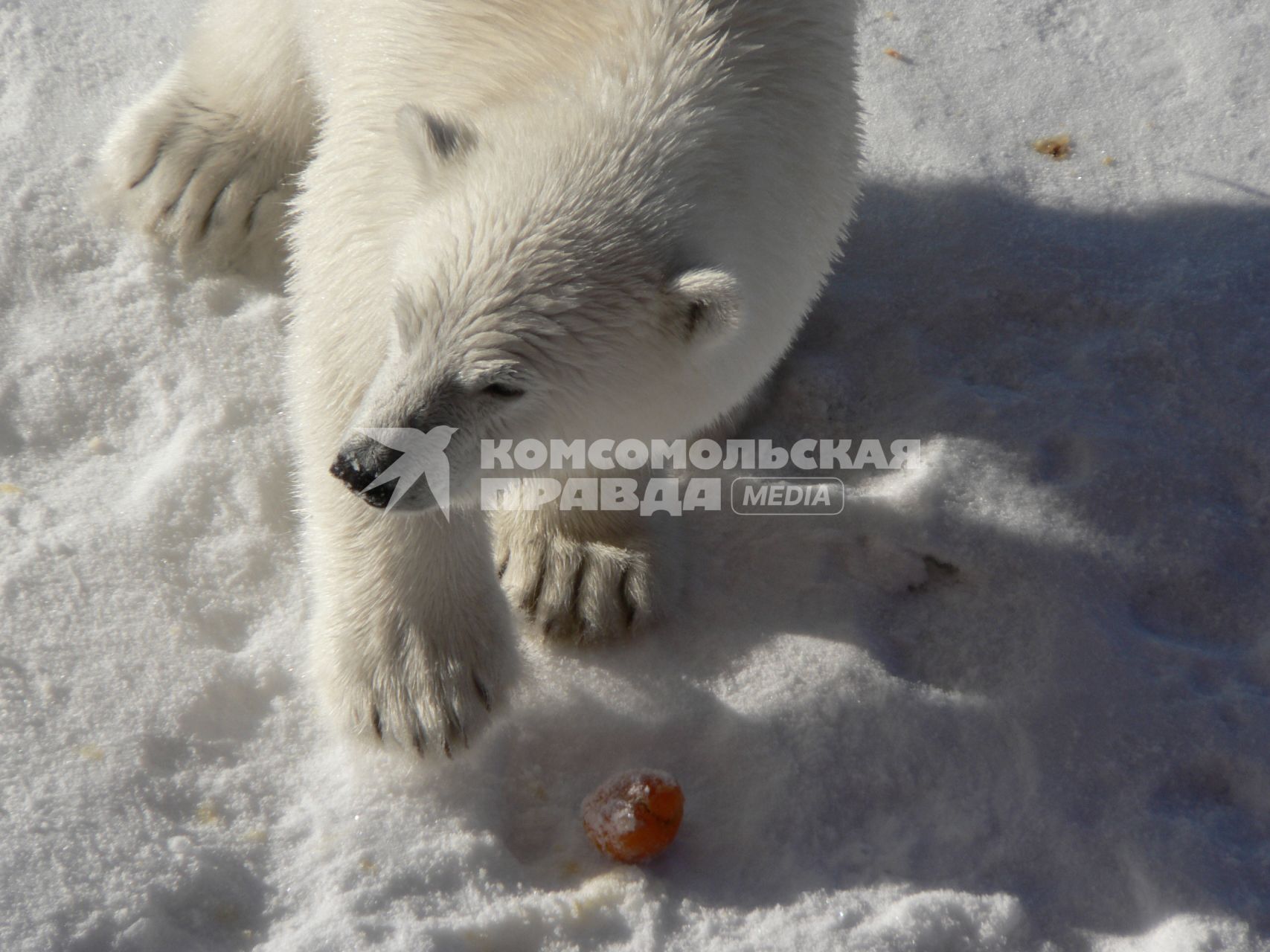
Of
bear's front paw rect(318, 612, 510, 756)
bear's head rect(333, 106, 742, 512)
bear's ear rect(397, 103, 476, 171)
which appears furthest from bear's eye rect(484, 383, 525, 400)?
bear's front paw rect(318, 612, 510, 756)

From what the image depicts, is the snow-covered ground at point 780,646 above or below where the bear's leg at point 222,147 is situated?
below

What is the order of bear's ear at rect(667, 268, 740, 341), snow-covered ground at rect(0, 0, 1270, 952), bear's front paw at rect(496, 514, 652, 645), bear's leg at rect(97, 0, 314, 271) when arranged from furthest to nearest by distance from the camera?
bear's leg at rect(97, 0, 314, 271) < bear's front paw at rect(496, 514, 652, 645) < snow-covered ground at rect(0, 0, 1270, 952) < bear's ear at rect(667, 268, 740, 341)

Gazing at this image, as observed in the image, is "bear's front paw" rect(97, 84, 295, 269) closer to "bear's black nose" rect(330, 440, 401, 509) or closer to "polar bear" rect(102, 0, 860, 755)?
"polar bear" rect(102, 0, 860, 755)

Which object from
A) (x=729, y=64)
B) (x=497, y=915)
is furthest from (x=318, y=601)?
(x=729, y=64)

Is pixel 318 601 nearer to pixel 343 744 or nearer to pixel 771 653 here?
pixel 343 744

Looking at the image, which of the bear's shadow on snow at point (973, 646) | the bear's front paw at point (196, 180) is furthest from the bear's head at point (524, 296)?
the bear's front paw at point (196, 180)

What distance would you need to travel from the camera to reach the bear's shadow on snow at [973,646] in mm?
1930

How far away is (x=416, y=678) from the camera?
2.03 meters

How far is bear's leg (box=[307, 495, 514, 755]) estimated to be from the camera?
6.55ft

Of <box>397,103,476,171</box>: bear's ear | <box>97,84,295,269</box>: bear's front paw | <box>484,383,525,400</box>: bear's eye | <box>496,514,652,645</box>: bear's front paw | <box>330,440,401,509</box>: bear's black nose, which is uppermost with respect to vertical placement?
<box>97,84,295,269</box>: bear's front paw

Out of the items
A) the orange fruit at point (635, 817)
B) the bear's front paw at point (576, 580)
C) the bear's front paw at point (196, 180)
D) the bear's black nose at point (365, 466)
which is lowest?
the orange fruit at point (635, 817)

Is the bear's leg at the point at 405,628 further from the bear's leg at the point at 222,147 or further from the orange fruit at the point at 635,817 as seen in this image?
the bear's leg at the point at 222,147

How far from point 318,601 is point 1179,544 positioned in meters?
1.69

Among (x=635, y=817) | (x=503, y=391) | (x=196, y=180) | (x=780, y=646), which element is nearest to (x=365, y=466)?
(x=503, y=391)
